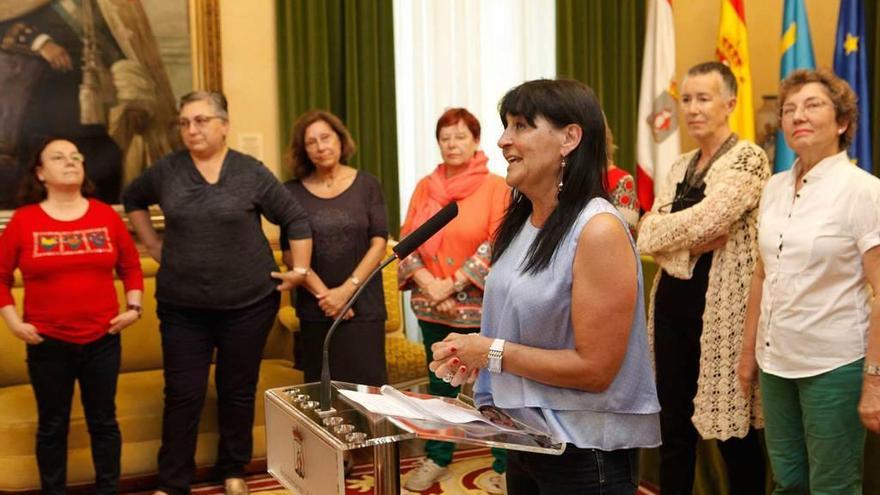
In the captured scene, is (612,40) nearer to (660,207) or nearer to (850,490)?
(660,207)

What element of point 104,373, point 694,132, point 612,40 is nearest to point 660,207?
point 694,132

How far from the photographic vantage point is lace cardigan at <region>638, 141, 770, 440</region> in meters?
2.76

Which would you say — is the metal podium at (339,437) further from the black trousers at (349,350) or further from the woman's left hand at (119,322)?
the black trousers at (349,350)

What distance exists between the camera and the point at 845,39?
539 centimetres

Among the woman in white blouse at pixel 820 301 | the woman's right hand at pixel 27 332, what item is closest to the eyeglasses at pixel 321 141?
the woman's right hand at pixel 27 332

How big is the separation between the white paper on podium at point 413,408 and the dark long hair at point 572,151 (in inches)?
11.4

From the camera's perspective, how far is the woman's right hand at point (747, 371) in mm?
2674

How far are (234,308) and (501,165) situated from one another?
7.95 ft

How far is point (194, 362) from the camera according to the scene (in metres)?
3.55

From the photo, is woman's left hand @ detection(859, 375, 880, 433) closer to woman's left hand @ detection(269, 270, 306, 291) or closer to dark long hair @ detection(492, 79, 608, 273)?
dark long hair @ detection(492, 79, 608, 273)

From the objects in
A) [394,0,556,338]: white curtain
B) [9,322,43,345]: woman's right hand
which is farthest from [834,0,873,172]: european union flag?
[9,322,43,345]: woman's right hand

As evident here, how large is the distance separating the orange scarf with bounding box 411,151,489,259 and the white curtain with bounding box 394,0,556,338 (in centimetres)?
155

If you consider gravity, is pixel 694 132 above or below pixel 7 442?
above

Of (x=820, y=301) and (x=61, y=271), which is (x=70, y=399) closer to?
(x=61, y=271)
